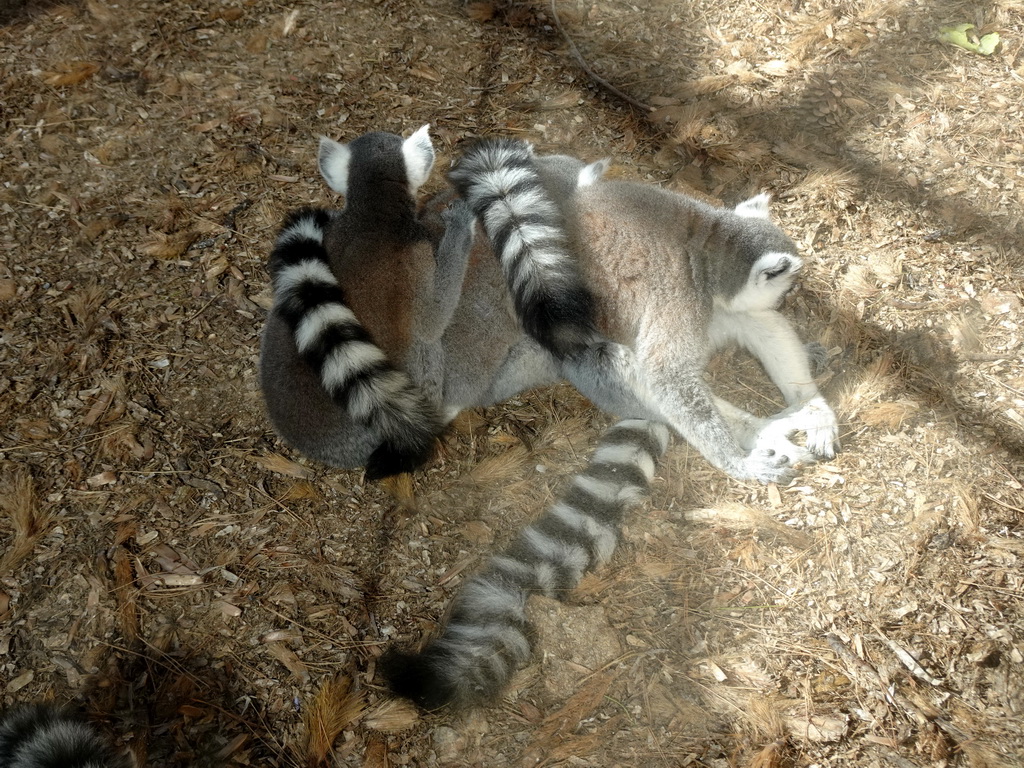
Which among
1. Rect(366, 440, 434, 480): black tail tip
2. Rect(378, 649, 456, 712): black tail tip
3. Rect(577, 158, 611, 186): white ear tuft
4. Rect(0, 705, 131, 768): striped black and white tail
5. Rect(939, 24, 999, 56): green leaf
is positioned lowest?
Rect(378, 649, 456, 712): black tail tip

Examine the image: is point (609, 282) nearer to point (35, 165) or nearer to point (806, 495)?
point (806, 495)

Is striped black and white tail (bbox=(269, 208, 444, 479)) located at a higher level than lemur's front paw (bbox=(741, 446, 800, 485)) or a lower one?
higher

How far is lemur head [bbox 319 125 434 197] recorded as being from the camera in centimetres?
377

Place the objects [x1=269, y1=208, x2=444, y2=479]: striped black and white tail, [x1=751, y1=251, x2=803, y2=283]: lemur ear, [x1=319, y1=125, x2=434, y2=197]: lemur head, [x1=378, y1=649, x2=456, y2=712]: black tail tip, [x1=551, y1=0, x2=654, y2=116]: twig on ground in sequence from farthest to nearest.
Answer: [x1=551, y1=0, x2=654, y2=116]: twig on ground
[x1=319, y1=125, x2=434, y2=197]: lemur head
[x1=751, y1=251, x2=803, y2=283]: lemur ear
[x1=269, y1=208, x2=444, y2=479]: striped black and white tail
[x1=378, y1=649, x2=456, y2=712]: black tail tip

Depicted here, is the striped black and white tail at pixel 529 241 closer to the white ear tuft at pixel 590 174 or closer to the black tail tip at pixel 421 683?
the white ear tuft at pixel 590 174

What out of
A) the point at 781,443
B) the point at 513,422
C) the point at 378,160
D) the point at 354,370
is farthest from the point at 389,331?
the point at 781,443

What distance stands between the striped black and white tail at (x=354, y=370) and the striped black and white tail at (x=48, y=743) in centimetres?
132

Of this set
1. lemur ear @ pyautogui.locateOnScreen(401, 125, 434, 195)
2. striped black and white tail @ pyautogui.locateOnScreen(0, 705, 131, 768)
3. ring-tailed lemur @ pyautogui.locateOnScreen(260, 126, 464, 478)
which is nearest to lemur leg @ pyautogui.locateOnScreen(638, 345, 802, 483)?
ring-tailed lemur @ pyautogui.locateOnScreen(260, 126, 464, 478)

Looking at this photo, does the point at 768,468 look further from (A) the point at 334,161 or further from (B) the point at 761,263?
(A) the point at 334,161

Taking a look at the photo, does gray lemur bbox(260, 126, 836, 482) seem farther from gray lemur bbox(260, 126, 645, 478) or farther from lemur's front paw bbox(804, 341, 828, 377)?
lemur's front paw bbox(804, 341, 828, 377)

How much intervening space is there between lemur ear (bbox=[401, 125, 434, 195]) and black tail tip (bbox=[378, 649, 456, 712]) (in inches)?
91.9

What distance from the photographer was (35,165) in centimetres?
436

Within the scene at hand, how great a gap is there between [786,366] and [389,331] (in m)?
1.99

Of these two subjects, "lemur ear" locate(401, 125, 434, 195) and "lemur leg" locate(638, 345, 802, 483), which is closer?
"lemur leg" locate(638, 345, 802, 483)
